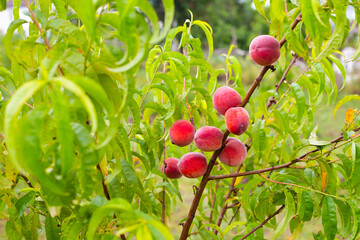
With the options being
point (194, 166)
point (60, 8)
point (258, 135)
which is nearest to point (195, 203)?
point (194, 166)

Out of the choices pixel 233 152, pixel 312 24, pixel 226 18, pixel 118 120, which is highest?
pixel 226 18

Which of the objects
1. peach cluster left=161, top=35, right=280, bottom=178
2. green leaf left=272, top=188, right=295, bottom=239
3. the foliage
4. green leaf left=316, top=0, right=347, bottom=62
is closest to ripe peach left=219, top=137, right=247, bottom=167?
peach cluster left=161, top=35, right=280, bottom=178

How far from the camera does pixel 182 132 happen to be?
0.66 m

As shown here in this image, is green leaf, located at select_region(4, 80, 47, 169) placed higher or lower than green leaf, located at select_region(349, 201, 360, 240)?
higher

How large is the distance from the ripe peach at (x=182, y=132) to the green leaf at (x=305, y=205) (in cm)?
22

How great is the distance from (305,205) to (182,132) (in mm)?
246

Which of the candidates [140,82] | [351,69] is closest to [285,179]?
[140,82]

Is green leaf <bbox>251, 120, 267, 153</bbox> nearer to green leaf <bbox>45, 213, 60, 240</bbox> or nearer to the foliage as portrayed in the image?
green leaf <bbox>45, 213, 60, 240</bbox>

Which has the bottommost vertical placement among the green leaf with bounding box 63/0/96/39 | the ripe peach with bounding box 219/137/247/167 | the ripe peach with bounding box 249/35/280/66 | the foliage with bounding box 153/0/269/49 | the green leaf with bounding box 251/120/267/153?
the ripe peach with bounding box 219/137/247/167

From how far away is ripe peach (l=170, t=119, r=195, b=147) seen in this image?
2.14 feet

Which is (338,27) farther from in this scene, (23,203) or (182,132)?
(23,203)

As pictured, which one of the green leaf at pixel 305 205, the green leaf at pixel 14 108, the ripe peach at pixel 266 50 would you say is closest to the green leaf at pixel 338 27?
the ripe peach at pixel 266 50

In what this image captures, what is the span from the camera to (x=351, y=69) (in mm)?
6109

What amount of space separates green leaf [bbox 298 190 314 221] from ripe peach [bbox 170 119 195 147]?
0.71 ft
